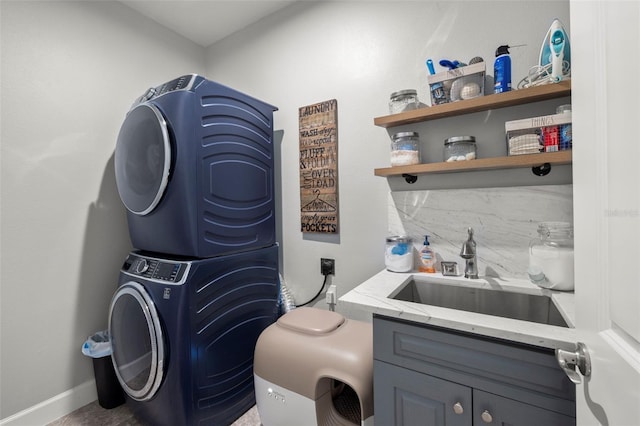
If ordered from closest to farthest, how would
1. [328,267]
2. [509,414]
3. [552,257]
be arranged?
1. [509,414]
2. [552,257]
3. [328,267]

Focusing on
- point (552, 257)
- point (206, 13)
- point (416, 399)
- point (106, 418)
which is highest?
point (206, 13)

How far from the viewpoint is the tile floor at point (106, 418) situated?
158 cm

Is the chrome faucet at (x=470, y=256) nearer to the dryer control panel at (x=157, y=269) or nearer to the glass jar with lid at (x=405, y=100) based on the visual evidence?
the glass jar with lid at (x=405, y=100)

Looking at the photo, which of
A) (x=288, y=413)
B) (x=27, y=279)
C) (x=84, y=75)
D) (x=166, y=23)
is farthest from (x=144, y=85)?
(x=288, y=413)

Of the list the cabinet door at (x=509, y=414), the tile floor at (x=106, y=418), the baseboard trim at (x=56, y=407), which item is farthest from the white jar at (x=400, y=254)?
the baseboard trim at (x=56, y=407)

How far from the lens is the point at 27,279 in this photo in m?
1.54

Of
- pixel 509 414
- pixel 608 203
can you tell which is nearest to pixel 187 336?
pixel 509 414

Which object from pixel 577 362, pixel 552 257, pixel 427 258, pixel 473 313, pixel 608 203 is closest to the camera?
pixel 608 203

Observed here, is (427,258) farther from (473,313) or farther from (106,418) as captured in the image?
(106,418)

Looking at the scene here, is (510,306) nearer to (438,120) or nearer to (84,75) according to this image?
(438,120)

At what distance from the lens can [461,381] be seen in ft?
2.98

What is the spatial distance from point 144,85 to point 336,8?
4.83 ft

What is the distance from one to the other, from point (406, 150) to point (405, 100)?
10.7 inches

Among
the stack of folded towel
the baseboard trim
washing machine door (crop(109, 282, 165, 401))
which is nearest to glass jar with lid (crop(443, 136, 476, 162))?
the stack of folded towel
